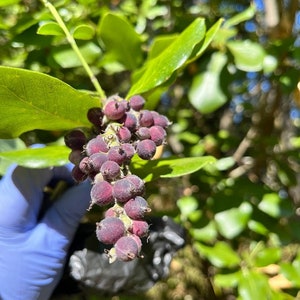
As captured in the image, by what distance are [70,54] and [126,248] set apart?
0.43 meters

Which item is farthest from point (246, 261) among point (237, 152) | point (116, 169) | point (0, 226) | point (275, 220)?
point (116, 169)

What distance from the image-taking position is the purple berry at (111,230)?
52 cm

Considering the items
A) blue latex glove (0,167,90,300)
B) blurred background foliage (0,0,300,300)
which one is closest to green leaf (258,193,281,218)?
blurred background foliage (0,0,300,300)

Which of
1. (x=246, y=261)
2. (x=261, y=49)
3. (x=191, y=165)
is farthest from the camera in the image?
A: (x=246, y=261)

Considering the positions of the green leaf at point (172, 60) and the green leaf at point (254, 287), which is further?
the green leaf at point (254, 287)

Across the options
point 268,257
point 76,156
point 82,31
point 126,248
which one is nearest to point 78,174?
point 76,156

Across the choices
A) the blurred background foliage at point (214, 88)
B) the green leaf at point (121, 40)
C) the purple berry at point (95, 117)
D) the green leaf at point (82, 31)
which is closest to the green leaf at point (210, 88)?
the blurred background foliage at point (214, 88)

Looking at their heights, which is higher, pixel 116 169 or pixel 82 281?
pixel 116 169

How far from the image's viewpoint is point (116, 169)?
544mm

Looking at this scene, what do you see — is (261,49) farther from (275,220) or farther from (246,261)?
(246,261)

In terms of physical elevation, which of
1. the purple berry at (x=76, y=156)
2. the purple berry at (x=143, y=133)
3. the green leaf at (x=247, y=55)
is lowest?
the green leaf at (x=247, y=55)

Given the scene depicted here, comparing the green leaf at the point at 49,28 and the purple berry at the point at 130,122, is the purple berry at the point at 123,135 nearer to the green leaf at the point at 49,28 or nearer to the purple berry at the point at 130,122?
the purple berry at the point at 130,122

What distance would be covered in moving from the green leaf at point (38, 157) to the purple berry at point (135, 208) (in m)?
0.16

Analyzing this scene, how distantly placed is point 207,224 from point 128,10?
433 millimetres
